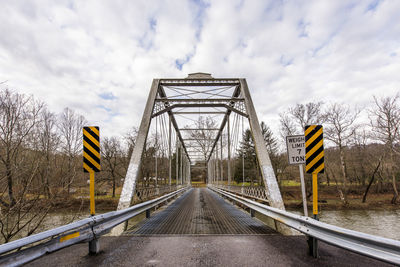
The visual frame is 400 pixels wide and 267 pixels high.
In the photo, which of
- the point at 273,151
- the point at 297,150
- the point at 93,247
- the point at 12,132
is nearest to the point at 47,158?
the point at 12,132

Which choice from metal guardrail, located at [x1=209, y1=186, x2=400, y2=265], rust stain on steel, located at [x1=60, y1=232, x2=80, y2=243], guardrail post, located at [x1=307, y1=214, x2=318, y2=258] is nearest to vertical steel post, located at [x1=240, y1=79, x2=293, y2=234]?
guardrail post, located at [x1=307, y1=214, x2=318, y2=258]

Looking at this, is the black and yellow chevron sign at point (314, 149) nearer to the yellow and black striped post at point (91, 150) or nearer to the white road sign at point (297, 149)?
the white road sign at point (297, 149)

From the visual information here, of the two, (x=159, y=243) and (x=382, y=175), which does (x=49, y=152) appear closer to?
(x=159, y=243)

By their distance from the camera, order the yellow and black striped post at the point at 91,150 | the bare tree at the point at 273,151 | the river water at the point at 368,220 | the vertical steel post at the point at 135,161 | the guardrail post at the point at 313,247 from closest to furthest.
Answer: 1. the guardrail post at the point at 313,247
2. the yellow and black striped post at the point at 91,150
3. the vertical steel post at the point at 135,161
4. the river water at the point at 368,220
5. the bare tree at the point at 273,151

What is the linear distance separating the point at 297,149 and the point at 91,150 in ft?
13.4

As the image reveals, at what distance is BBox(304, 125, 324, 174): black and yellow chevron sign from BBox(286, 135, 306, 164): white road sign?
26 centimetres

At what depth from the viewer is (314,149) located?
3871 millimetres

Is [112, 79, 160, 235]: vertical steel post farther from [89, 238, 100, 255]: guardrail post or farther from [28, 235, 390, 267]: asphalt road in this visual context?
[89, 238, 100, 255]: guardrail post

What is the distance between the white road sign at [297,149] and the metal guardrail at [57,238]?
3514mm

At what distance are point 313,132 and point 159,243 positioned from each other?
11.3 ft

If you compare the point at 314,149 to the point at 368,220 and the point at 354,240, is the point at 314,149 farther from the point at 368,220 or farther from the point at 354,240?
the point at 368,220

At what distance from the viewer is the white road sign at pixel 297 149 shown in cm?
421

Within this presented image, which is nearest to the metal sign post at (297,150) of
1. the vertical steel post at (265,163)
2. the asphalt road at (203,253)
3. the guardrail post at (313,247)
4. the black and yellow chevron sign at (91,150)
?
the guardrail post at (313,247)

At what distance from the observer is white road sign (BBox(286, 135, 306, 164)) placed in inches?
166
